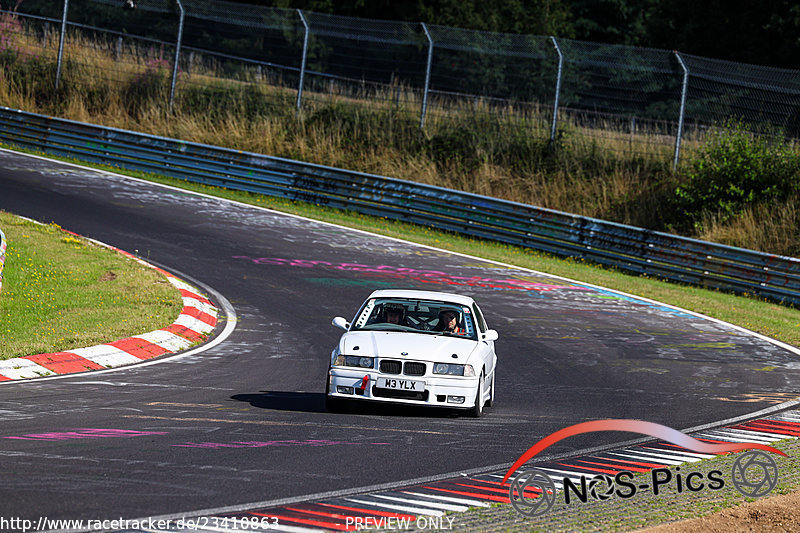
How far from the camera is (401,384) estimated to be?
31.5ft

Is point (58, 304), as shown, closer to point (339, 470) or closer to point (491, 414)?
point (491, 414)

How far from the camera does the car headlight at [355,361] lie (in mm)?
9703

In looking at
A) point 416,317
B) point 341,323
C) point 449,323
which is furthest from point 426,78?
point 341,323

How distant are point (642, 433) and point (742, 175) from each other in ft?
62.6

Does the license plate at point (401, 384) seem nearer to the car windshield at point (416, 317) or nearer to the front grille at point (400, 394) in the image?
the front grille at point (400, 394)

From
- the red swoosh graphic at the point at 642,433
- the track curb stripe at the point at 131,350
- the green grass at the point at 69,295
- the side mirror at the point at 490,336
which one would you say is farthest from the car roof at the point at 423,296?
the green grass at the point at 69,295

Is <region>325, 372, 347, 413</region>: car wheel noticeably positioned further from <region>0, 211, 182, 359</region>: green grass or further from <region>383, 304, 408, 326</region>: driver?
<region>0, 211, 182, 359</region>: green grass

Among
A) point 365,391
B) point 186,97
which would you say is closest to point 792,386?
point 365,391

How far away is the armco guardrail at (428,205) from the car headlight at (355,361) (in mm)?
15075

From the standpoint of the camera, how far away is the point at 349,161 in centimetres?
3148

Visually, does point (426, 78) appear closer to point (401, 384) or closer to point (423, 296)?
point (423, 296)

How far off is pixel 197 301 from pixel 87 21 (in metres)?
22.4

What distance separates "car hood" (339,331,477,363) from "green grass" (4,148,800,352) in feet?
29.0

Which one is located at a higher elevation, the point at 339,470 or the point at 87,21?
the point at 87,21
